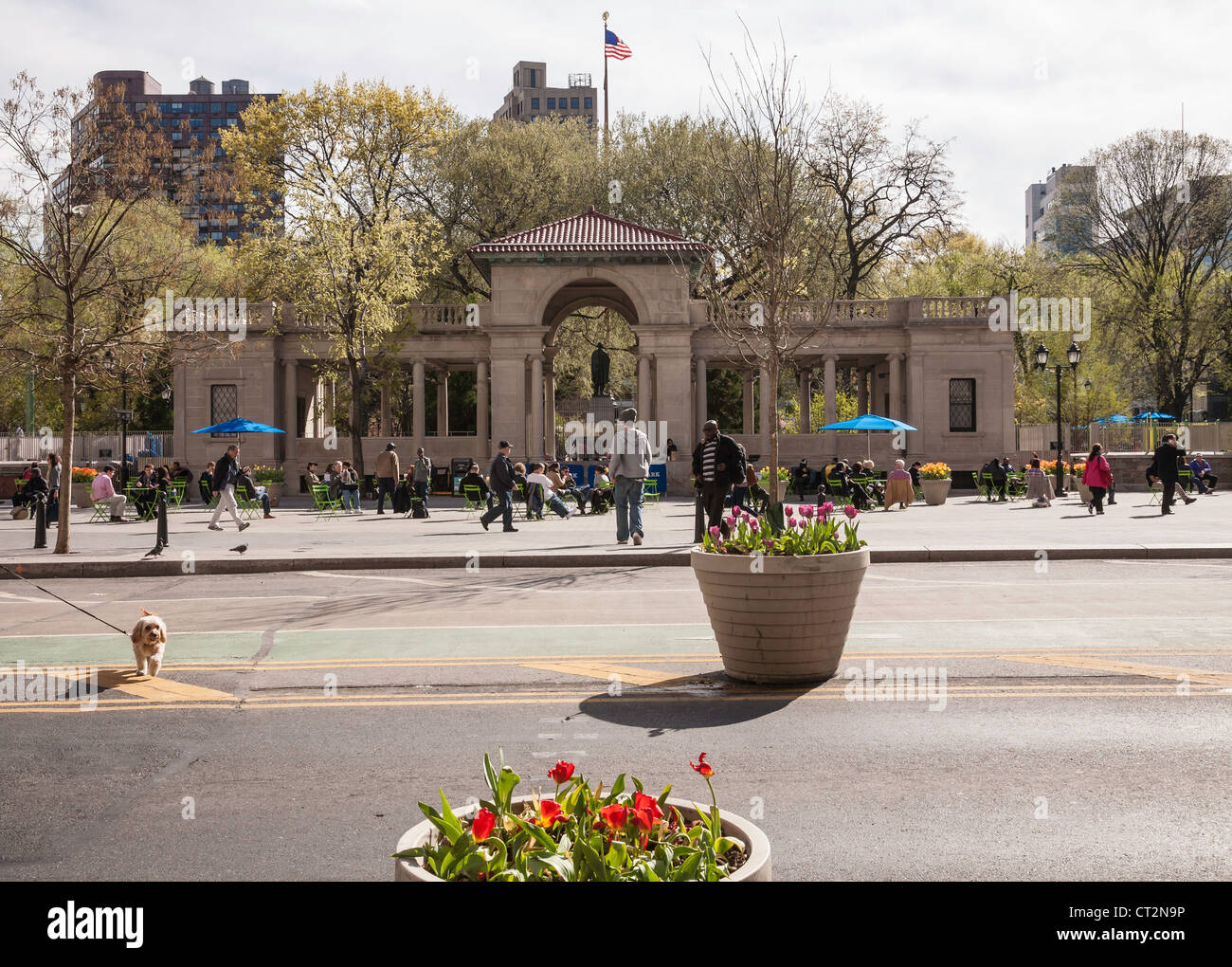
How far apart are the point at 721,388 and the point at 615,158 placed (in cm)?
1349

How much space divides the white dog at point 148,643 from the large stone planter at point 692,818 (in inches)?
227

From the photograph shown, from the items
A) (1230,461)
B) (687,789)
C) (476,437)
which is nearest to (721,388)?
(476,437)

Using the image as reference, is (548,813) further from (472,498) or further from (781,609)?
(472,498)

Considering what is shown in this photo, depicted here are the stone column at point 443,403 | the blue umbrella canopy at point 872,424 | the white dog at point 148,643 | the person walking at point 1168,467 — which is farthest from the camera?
the stone column at point 443,403

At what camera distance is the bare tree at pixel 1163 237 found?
173ft

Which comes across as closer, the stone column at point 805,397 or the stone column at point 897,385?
the stone column at point 897,385

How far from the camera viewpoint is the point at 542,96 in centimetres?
15550

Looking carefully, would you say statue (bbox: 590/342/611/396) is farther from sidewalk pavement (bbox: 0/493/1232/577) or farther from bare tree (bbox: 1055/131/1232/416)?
bare tree (bbox: 1055/131/1232/416)

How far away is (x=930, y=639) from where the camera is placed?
30.5 ft

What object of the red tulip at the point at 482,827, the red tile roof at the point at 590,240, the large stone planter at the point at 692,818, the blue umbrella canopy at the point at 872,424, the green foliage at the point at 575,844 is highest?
the red tile roof at the point at 590,240

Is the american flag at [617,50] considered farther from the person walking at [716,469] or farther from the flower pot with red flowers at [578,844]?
the flower pot with red flowers at [578,844]

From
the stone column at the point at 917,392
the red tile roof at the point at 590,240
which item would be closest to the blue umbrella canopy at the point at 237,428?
the red tile roof at the point at 590,240

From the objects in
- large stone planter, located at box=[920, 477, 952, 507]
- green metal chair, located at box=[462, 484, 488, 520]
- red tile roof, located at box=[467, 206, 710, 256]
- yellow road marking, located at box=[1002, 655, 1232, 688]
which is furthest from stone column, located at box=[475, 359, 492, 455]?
yellow road marking, located at box=[1002, 655, 1232, 688]

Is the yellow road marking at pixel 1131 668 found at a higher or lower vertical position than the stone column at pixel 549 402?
lower
